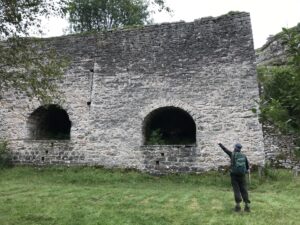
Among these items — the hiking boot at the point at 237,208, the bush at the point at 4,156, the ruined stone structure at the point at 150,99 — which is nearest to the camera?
the hiking boot at the point at 237,208

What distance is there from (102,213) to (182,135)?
7.35m

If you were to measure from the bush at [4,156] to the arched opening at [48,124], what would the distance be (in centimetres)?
97

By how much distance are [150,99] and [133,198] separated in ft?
14.4

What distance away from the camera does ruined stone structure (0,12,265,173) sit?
38.3 ft

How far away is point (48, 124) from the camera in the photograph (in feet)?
49.0

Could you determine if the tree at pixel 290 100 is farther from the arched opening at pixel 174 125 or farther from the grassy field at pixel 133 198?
the arched opening at pixel 174 125

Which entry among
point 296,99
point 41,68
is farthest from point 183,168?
point 296,99

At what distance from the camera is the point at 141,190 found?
9.92 meters

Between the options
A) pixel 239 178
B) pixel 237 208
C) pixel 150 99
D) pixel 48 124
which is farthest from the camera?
pixel 48 124

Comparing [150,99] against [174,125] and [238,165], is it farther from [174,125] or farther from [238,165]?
[238,165]

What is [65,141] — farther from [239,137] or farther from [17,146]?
[239,137]

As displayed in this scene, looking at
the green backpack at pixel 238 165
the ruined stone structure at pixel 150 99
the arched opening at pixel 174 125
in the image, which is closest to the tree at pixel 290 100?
the green backpack at pixel 238 165

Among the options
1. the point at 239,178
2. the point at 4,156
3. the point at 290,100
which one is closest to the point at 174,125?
the point at 4,156

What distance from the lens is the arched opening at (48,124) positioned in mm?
13844
